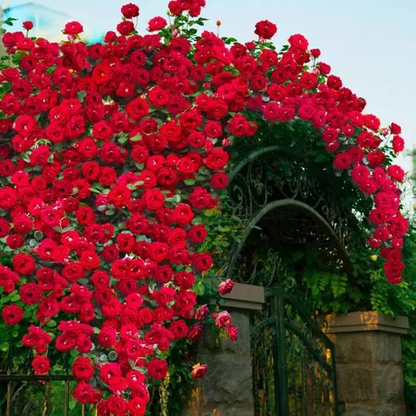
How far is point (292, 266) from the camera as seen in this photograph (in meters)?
7.78

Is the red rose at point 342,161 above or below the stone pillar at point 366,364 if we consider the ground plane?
above

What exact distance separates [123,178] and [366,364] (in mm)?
3447

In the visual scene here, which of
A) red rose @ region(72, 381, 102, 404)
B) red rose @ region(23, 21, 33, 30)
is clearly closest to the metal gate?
red rose @ region(72, 381, 102, 404)

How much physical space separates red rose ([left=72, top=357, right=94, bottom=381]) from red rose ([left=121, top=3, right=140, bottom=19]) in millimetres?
2610

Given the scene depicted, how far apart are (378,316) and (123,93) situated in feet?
10.9

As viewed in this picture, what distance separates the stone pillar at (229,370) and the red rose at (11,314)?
1.19m

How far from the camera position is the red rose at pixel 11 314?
5078mm

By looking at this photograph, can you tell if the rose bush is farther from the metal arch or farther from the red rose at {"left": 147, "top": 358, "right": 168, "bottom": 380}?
the metal arch

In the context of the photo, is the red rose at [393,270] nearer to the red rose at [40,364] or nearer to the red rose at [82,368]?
the red rose at [82,368]

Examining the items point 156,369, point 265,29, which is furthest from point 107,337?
point 265,29

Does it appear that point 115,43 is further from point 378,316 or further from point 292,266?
point 378,316

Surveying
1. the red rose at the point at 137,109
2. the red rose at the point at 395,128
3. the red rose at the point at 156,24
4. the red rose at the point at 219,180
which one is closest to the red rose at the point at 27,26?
the red rose at the point at 156,24

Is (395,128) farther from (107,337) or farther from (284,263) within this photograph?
(107,337)

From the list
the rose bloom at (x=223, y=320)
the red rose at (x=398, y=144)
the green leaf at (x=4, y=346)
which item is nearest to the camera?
the green leaf at (x=4, y=346)
